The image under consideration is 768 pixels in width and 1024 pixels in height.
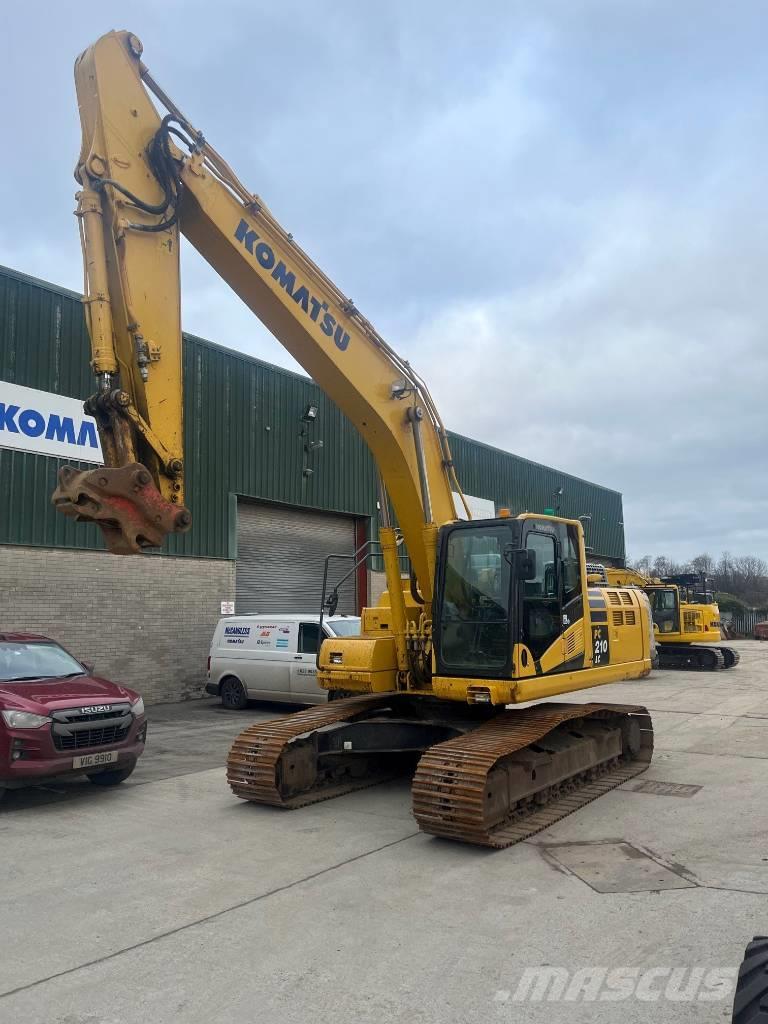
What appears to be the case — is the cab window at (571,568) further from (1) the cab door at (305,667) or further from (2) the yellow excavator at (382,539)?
(1) the cab door at (305,667)

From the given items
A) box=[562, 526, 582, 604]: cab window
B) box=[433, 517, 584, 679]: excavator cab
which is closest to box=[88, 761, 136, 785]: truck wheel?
box=[433, 517, 584, 679]: excavator cab

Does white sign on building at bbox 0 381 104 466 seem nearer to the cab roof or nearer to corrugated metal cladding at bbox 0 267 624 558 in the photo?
corrugated metal cladding at bbox 0 267 624 558

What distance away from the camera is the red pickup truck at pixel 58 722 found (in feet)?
25.5

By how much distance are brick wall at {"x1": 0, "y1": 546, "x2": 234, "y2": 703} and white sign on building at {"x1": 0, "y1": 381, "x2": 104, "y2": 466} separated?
183 cm

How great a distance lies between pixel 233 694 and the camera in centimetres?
1570

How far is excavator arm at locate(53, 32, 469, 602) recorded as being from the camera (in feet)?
19.7

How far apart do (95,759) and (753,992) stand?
7.04 meters

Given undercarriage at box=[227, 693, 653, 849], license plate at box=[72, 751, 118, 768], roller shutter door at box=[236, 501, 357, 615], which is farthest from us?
roller shutter door at box=[236, 501, 357, 615]

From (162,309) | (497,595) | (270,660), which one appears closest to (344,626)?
(270,660)

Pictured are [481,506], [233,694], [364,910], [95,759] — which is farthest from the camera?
[481,506]

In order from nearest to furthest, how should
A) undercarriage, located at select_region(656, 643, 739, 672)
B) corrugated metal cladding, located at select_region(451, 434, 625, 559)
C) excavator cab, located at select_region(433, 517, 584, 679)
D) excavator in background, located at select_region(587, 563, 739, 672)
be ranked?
1. excavator cab, located at select_region(433, 517, 584, 679)
2. undercarriage, located at select_region(656, 643, 739, 672)
3. excavator in background, located at select_region(587, 563, 739, 672)
4. corrugated metal cladding, located at select_region(451, 434, 625, 559)

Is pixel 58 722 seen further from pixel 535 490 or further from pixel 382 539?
pixel 535 490

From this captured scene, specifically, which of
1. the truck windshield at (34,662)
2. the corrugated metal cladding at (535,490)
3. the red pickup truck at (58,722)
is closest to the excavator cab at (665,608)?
the corrugated metal cladding at (535,490)

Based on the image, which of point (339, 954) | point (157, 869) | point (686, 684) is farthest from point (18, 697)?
point (686, 684)
